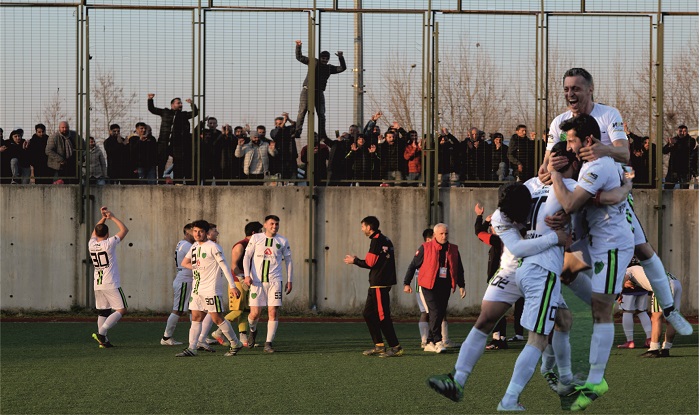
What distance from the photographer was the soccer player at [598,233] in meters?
8.90

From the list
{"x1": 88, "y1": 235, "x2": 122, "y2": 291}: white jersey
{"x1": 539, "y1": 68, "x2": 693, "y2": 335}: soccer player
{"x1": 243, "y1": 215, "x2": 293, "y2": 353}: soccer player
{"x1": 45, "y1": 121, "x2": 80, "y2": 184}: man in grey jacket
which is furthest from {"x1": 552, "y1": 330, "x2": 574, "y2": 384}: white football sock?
{"x1": 45, "y1": 121, "x2": 80, "y2": 184}: man in grey jacket

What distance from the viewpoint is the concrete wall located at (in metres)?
24.5

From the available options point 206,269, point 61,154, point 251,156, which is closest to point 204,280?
point 206,269

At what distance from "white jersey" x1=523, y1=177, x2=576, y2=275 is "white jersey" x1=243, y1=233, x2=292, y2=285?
857cm

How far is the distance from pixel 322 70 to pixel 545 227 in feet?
53.2

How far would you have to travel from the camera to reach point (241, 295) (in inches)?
707

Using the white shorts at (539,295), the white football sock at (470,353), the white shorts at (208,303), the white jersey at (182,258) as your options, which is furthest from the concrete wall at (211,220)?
the white shorts at (539,295)

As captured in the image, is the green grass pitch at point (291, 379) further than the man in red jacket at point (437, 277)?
No

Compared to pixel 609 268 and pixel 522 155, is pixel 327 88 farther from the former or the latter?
pixel 609 268

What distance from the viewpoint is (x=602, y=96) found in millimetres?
25312

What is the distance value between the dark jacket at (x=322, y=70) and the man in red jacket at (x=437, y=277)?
26.1ft

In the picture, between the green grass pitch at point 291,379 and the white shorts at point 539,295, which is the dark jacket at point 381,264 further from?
the white shorts at point 539,295

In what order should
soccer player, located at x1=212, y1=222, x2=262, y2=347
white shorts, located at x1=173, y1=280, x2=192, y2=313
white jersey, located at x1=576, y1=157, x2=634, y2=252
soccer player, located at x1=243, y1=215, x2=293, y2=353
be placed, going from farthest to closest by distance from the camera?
white shorts, located at x1=173, y1=280, x2=192, y2=313 < soccer player, located at x1=212, y1=222, x2=262, y2=347 < soccer player, located at x1=243, y1=215, x2=293, y2=353 < white jersey, located at x1=576, y1=157, x2=634, y2=252

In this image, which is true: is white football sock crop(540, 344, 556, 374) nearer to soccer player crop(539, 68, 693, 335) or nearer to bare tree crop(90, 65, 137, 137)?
soccer player crop(539, 68, 693, 335)
